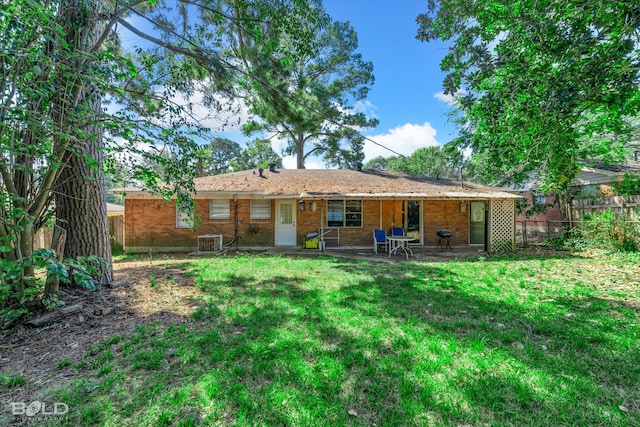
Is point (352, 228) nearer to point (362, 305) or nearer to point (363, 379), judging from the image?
point (362, 305)

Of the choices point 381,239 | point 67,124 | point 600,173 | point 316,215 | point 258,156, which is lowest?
point 381,239

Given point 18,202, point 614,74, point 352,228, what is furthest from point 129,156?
point 352,228

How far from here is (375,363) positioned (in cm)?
303

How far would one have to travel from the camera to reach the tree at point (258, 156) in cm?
2353

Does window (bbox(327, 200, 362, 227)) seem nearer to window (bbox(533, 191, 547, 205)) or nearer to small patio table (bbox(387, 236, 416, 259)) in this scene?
small patio table (bbox(387, 236, 416, 259))

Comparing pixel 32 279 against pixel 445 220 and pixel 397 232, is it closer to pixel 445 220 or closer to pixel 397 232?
pixel 397 232

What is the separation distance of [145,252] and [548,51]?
14.4 meters

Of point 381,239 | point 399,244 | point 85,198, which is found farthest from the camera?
point 381,239

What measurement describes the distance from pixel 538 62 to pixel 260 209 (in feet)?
34.9

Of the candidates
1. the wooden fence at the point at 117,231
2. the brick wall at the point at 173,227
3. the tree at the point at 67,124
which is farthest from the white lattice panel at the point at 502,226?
the wooden fence at the point at 117,231

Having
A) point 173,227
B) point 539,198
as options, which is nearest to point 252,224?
point 173,227

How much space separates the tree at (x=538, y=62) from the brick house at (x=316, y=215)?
227 inches

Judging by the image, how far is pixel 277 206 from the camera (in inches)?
500

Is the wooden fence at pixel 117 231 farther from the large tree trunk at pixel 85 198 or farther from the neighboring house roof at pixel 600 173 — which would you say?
the neighboring house roof at pixel 600 173
